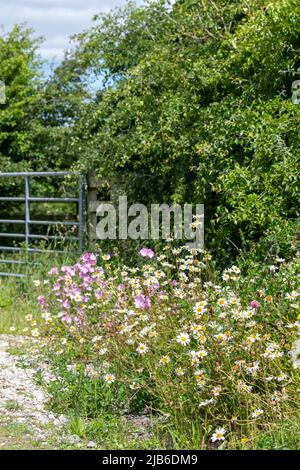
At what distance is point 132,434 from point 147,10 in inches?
291

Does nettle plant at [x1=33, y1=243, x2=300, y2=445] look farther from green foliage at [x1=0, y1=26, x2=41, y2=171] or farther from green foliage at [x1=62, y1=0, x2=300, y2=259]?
green foliage at [x1=0, y1=26, x2=41, y2=171]

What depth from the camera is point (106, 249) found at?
9008 mm

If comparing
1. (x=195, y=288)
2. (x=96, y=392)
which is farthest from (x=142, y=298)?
(x=96, y=392)

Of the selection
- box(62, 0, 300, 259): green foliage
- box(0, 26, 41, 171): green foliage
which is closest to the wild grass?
box(62, 0, 300, 259): green foliage

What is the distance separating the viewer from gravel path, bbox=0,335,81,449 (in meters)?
4.59

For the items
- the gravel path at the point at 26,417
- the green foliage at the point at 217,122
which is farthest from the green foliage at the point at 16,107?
the gravel path at the point at 26,417

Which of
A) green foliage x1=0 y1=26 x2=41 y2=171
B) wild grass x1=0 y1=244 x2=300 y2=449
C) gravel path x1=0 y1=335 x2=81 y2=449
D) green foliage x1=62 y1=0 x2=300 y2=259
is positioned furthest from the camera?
green foliage x1=0 y1=26 x2=41 y2=171

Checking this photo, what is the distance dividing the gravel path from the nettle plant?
1.21ft

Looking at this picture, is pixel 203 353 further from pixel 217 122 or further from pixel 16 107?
pixel 16 107

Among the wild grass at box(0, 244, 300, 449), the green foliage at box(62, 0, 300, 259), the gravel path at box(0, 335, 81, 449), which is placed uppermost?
the green foliage at box(62, 0, 300, 259)

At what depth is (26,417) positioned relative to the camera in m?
5.09

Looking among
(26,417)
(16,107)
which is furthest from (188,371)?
(16,107)

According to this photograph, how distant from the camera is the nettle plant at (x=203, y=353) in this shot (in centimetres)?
438
